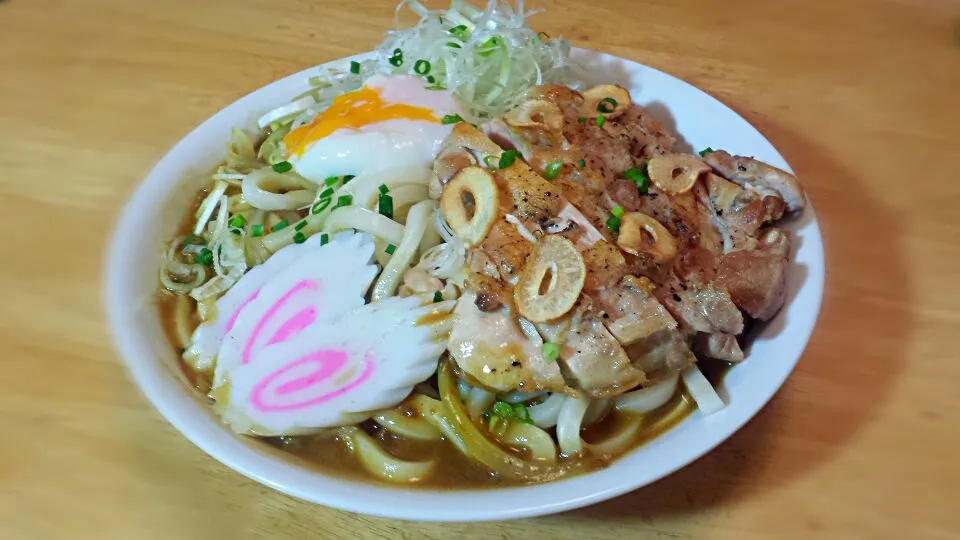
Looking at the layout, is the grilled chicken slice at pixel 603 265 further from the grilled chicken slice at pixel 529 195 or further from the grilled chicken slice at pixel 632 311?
the grilled chicken slice at pixel 529 195

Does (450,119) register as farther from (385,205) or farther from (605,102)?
(605,102)

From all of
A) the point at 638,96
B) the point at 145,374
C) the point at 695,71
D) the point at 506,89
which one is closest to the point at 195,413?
the point at 145,374

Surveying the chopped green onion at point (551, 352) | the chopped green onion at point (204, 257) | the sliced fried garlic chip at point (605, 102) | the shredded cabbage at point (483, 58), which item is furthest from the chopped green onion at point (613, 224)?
the chopped green onion at point (204, 257)

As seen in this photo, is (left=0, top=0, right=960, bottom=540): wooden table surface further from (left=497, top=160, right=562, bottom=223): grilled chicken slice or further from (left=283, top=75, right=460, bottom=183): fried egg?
(left=283, top=75, right=460, bottom=183): fried egg

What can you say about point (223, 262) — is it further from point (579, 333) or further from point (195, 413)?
point (579, 333)

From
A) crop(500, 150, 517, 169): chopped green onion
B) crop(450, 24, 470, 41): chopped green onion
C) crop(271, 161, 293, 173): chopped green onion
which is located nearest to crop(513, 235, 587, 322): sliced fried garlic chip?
crop(500, 150, 517, 169): chopped green onion
